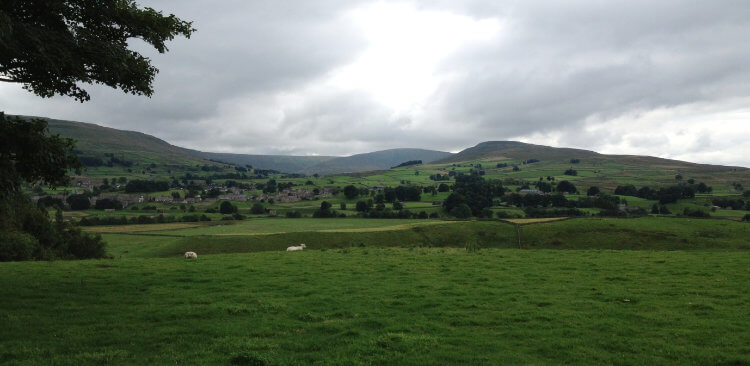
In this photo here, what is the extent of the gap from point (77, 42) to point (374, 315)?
12.7 metres

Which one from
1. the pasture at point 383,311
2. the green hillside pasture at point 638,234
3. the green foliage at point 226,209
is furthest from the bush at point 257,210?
the pasture at point 383,311

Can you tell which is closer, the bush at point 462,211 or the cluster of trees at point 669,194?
the bush at point 462,211

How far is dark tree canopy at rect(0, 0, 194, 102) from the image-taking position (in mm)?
11242

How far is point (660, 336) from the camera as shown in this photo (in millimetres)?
11188

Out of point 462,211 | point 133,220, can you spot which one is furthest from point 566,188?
point 133,220

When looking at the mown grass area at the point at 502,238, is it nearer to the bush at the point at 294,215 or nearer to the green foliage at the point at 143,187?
the bush at the point at 294,215

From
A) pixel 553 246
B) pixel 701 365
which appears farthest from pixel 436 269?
pixel 553 246

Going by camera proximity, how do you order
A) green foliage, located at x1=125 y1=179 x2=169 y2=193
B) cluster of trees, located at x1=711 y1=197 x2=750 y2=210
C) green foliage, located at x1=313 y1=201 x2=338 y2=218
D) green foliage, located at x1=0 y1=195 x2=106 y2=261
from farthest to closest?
green foliage, located at x1=125 y1=179 x2=169 y2=193 < green foliage, located at x1=313 y1=201 x2=338 y2=218 < cluster of trees, located at x1=711 y1=197 x2=750 y2=210 < green foliage, located at x1=0 y1=195 x2=106 y2=261

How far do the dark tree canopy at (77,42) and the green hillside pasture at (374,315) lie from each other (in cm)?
767

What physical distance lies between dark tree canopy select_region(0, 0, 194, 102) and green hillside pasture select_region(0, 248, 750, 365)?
7.67 metres

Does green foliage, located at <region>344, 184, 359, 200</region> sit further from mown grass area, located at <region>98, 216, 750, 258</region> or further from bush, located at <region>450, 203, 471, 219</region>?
mown grass area, located at <region>98, 216, 750, 258</region>

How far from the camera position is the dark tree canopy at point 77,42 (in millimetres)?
11242

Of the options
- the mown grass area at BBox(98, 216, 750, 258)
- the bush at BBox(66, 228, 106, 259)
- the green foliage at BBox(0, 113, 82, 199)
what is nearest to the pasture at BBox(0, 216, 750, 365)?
the green foliage at BBox(0, 113, 82, 199)

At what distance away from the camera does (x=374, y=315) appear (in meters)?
13.4
